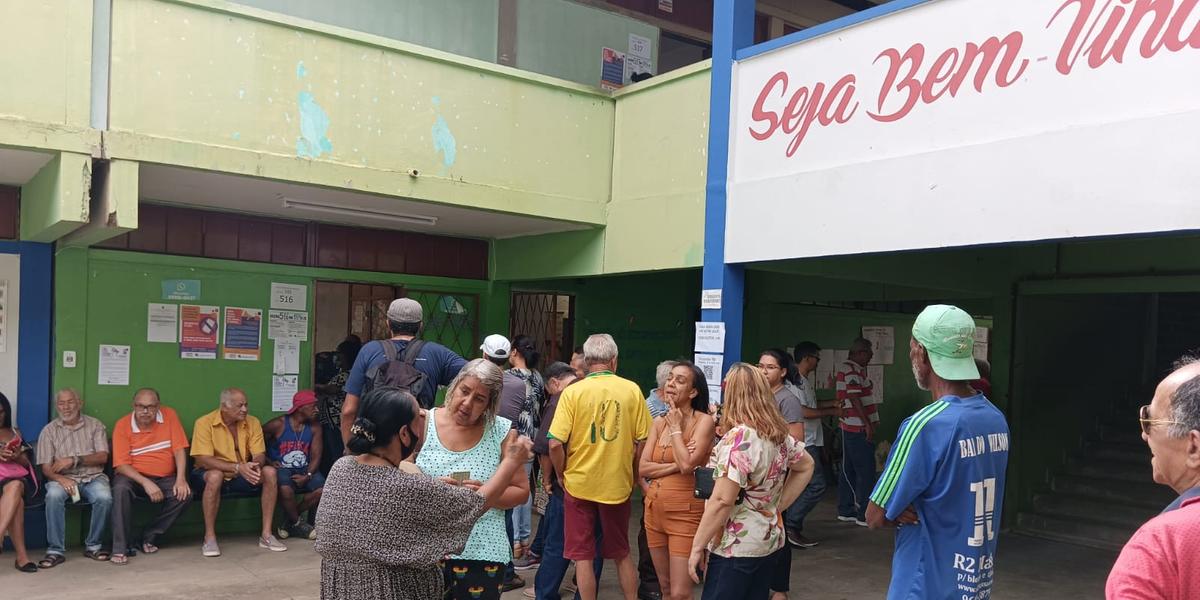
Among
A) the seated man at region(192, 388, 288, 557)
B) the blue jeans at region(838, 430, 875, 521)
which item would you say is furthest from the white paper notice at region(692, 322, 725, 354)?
the seated man at region(192, 388, 288, 557)

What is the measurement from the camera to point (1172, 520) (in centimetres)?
157

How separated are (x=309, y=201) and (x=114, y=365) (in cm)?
196

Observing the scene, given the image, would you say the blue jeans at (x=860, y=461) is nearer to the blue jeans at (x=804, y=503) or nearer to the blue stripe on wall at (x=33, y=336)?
the blue jeans at (x=804, y=503)

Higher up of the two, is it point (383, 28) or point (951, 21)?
point (383, 28)

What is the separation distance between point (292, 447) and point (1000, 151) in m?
5.68

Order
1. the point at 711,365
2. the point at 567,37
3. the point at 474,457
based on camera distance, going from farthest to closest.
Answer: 1. the point at 567,37
2. the point at 711,365
3. the point at 474,457

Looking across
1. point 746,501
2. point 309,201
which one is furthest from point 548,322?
point 746,501

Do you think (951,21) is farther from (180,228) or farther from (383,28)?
(180,228)

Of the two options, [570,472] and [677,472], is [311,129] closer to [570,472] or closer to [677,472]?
[570,472]

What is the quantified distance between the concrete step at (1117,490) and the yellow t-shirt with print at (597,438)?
5704 mm

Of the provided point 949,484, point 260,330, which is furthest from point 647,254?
point 949,484

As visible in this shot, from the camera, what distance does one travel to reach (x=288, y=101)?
614 cm

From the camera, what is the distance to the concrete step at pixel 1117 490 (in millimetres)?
8156

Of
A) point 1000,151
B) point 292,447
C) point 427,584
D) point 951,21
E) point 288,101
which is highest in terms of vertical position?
point 951,21
